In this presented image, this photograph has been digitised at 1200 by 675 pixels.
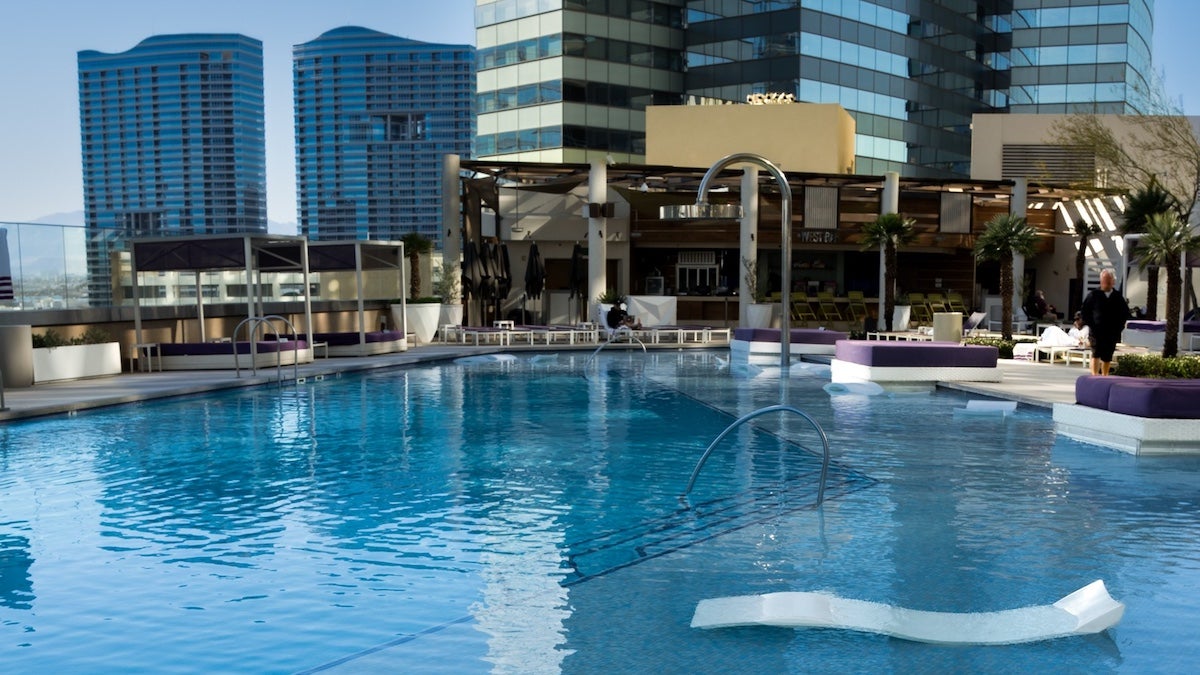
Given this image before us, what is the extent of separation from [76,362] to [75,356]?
4.0 inches

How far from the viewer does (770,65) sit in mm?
49500

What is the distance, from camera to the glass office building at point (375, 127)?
13712cm

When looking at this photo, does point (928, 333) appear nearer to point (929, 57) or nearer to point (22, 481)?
point (22, 481)

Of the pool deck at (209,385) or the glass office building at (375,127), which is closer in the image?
the pool deck at (209,385)

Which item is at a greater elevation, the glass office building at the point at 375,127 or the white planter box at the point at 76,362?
the glass office building at the point at 375,127

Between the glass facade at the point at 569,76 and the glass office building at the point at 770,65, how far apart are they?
7 centimetres

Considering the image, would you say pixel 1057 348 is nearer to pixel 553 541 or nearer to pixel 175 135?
pixel 553 541

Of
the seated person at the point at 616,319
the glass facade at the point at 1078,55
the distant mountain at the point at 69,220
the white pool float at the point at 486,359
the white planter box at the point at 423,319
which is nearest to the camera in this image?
the distant mountain at the point at 69,220

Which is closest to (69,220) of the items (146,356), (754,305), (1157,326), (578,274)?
(578,274)

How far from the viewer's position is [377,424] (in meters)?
11.2

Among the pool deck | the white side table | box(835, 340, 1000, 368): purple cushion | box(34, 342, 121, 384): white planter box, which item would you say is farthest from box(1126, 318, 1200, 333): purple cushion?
box(34, 342, 121, 384): white planter box


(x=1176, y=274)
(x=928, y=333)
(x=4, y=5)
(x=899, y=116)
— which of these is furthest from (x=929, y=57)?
(x=4, y=5)

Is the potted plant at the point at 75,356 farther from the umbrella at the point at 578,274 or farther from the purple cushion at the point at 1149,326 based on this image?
the purple cushion at the point at 1149,326

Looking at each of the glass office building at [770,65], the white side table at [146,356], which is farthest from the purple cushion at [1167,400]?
the glass office building at [770,65]
